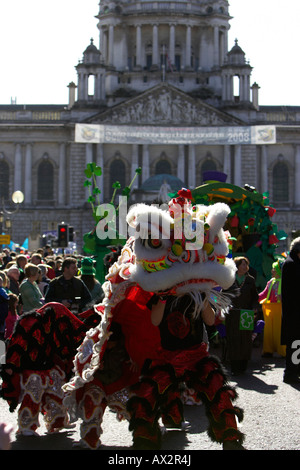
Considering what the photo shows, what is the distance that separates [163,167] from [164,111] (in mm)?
3479

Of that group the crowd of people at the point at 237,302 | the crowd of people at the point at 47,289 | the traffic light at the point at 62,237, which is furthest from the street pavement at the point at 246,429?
the traffic light at the point at 62,237

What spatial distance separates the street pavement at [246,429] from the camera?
709cm

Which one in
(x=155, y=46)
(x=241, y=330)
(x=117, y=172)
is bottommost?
(x=241, y=330)

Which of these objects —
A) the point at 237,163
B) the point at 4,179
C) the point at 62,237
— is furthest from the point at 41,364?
the point at 4,179

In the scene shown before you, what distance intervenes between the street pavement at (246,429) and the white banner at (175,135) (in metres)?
38.4

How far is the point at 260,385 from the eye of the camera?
35.3ft

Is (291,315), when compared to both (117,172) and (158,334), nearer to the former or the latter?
(158,334)

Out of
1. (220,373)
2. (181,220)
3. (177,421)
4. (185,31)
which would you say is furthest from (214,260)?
(185,31)

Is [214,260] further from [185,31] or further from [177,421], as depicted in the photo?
[185,31]

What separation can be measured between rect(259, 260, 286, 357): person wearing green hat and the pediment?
40.3m

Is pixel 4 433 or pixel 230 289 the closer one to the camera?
pixel 4 433

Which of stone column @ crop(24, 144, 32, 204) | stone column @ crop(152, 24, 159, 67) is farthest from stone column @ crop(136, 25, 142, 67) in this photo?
stone column @ crop(24, 144, 32, 204)

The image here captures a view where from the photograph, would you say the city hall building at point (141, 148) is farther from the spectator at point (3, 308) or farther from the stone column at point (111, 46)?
the spectator at point (3, 308)

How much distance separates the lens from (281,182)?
5616cm
